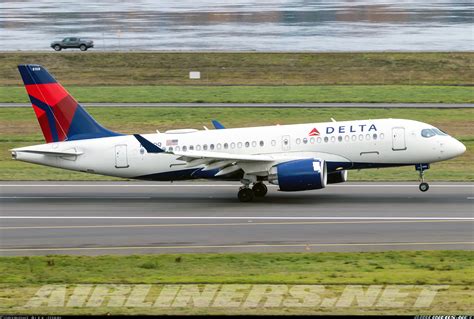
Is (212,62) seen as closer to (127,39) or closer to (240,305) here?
(127,39)

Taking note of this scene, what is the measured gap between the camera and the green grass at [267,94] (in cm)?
8138

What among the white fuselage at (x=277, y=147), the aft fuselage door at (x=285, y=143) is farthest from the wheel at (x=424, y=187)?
the aft fuselage door at (x=285, y=143)

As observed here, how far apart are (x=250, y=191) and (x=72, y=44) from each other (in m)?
68.2

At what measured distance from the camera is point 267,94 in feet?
280

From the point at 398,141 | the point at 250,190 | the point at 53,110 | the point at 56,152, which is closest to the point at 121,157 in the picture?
the point at 56,152

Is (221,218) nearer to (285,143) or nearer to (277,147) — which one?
(277,147)

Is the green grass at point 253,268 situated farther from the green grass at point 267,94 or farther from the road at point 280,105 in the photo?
the green grass at point 267,94

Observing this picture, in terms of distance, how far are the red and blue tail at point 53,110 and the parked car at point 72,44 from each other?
207 feet

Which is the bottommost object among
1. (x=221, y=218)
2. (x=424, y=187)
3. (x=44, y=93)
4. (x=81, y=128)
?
(x=424, y=187)

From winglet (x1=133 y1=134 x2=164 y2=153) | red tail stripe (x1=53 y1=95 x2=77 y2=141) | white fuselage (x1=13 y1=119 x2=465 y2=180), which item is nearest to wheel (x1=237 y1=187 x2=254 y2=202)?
white fuselage (x1=13 y1=119 x2=465 y2=180)

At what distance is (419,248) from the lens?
115 ft

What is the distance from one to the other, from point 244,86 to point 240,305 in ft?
212

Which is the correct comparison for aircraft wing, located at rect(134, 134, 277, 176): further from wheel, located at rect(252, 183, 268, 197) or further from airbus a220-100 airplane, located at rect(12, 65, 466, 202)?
wheel, located at rect(252, 183, 268, 197)

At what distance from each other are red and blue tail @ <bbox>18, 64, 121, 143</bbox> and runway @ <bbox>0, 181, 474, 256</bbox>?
2.82 meters
